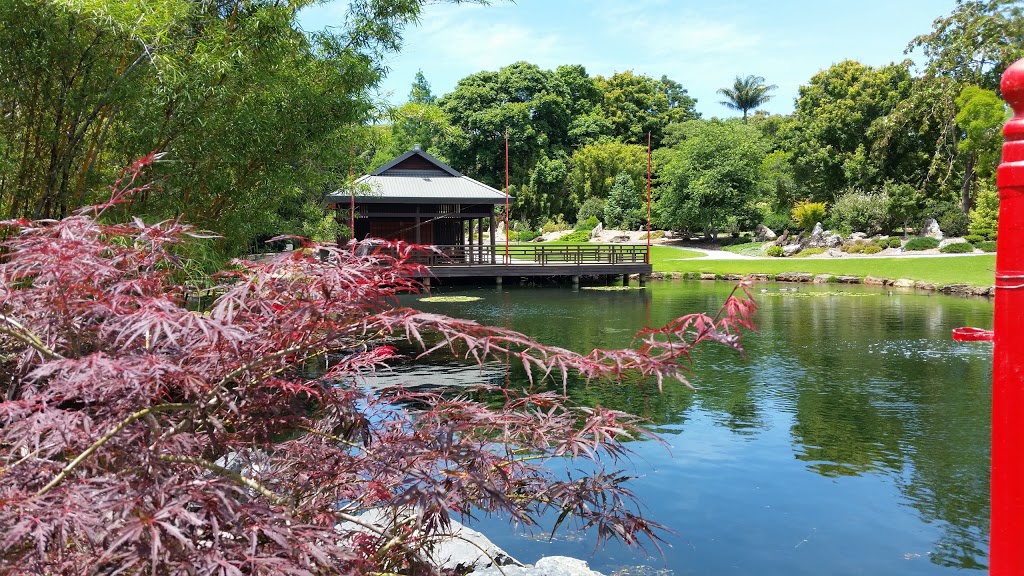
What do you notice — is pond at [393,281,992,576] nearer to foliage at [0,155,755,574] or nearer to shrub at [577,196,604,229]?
foliage at [0,155,755,574]

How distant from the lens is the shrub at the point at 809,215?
36188 mm

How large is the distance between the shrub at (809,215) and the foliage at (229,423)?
36.6 meters

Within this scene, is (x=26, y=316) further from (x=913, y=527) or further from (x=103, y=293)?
(x=913, y=527)

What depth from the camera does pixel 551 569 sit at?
424 centimetres

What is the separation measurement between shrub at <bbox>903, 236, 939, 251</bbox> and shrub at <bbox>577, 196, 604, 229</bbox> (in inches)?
671

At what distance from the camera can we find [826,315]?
1761 cm

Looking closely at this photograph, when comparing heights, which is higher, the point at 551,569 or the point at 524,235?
the point at 524,235

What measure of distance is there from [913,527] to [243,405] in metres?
5.02

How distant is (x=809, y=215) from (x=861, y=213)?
222 cm

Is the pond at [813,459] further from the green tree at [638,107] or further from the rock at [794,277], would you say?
the green tree at [638,107]

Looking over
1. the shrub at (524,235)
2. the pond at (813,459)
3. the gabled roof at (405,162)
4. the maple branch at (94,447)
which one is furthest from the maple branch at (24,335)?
the shrub at (524,235)

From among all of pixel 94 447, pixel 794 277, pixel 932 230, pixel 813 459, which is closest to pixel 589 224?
pixel 932 230

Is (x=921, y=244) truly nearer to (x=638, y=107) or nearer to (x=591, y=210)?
(x=591, y=210)

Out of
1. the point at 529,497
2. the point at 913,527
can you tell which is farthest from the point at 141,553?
the point at 913,527
